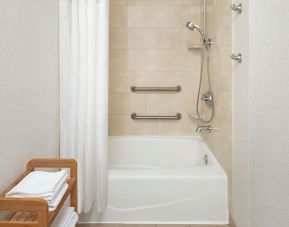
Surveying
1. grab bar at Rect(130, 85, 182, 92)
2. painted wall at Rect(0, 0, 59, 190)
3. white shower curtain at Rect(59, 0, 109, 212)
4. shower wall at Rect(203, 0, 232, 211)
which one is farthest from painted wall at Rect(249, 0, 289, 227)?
grab bar at Rect(130, 85, 182, 92)

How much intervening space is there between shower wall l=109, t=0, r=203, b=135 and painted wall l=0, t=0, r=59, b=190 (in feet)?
3.93

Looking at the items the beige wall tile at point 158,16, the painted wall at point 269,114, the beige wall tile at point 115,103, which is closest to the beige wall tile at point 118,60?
the beige wall tile at point 115,103

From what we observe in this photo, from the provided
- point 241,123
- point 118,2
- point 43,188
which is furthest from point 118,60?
point 43,188

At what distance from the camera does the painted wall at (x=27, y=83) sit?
1.45 m

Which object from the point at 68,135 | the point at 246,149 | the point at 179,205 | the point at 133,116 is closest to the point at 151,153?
the point at 133,116

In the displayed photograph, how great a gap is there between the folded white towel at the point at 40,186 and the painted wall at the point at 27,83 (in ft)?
0.41

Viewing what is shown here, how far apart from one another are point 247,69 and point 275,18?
0.33 m

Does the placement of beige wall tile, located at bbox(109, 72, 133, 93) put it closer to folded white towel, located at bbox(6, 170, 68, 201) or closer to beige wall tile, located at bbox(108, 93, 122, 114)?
beige wall tile, located at bbox(108, 93, 122, 114)

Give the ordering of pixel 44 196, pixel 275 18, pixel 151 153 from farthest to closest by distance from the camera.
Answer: pixel 151 153
pixel 275 18
pixel 44 196

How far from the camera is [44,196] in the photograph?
130cm

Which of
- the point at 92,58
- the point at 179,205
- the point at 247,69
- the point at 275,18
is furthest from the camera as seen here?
the point at 179,205

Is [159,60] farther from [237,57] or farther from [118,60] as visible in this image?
[237,57]

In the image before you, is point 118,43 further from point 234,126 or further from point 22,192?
point 22,192

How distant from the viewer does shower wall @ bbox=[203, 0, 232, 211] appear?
2.26 metres
